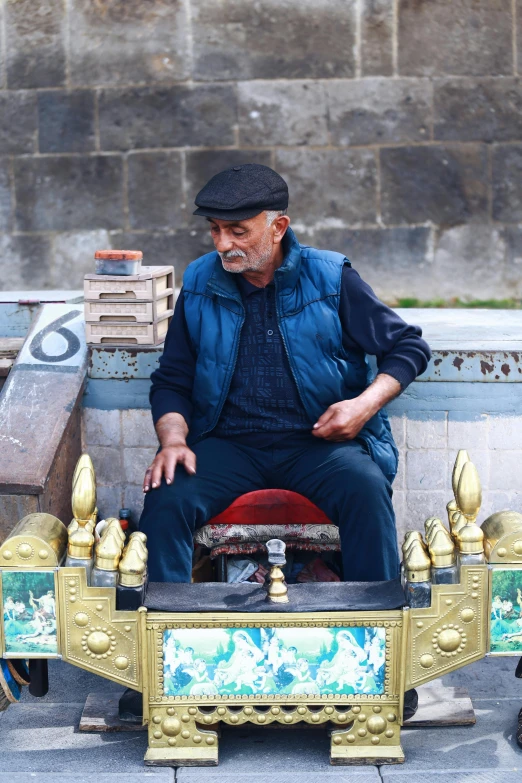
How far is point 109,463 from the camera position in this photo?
423cm

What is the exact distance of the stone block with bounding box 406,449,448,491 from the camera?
161 inches

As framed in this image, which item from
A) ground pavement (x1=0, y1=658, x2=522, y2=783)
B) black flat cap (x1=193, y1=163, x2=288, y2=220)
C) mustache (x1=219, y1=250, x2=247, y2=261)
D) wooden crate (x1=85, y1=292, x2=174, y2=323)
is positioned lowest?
ground pavement (x1=0, y1=658, x2=522, y2=783)

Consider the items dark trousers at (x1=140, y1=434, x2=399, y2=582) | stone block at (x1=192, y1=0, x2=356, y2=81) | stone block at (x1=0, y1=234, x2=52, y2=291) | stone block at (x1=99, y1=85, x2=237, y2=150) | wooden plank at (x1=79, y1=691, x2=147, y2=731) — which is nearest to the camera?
wooden plank at (x1=79, y1=691, x2=147, y2=731)

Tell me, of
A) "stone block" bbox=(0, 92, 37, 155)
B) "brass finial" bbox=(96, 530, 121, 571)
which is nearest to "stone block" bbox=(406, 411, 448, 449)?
"brass finial" bbox=(96, 530, 121, 571)

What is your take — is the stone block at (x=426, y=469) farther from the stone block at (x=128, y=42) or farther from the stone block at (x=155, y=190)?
the stone block at (x=128, y=42)

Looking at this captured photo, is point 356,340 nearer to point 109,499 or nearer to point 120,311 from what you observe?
point 120,311

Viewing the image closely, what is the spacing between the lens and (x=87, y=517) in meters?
2.82

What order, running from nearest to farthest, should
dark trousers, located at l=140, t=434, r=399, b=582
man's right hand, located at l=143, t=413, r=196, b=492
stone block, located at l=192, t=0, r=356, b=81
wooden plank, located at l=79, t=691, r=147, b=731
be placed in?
wooden plank, located at l=79, t=691, r=147, b=731 → dark trousers, located at l=140, t=434, r=399, b=582 → man's right hand, located at l=143, t=413, r=196, b=492 → stone block, located at l=192, t=0, r=356, b=81

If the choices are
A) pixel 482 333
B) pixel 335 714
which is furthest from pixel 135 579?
pixel 482 333

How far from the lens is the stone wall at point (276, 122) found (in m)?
6.79

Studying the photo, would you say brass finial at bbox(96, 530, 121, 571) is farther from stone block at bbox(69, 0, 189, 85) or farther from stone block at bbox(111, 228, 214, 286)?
stone block at bbox(69, 0, 189, 85)

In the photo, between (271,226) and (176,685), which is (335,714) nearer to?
(176,685)

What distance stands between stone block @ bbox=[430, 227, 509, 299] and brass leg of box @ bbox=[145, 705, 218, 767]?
15.7ft

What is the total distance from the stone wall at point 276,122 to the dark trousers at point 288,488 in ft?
12.6
